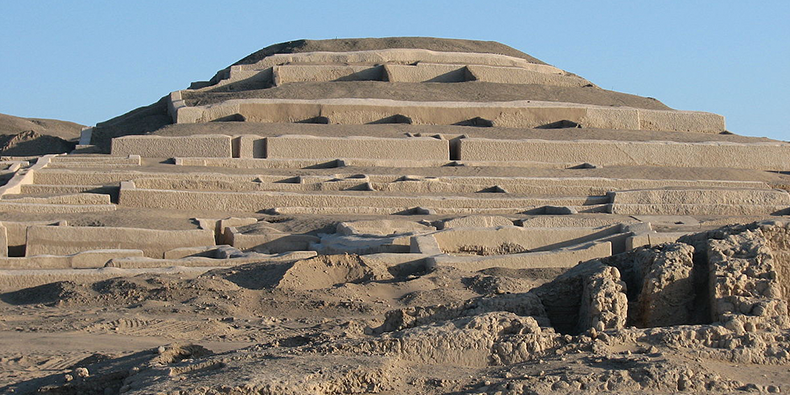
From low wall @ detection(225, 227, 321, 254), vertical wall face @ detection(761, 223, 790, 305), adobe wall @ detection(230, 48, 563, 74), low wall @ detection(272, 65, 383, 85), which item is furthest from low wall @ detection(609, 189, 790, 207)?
vertical wall face @ detection(761, 223, 790, 305)

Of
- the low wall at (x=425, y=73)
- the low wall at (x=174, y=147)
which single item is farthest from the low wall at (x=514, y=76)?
the low wall at (x=174, y=147)

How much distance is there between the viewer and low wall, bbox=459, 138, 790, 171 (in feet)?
63.9

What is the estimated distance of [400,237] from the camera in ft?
39.5

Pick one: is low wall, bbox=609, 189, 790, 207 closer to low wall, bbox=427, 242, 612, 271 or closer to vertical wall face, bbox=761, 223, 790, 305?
low wall, bbox=427, 242, 612, 271

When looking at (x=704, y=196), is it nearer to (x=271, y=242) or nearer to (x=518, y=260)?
(x=518, y=260)

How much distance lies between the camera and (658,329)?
17.1 ft

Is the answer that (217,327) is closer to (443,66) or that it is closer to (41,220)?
(41,220)

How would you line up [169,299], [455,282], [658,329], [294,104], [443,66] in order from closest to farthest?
[658,329] → [169,299] → [455,282] → [294,104] → [443,66]

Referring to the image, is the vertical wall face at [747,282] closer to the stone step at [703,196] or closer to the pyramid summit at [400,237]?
the pyramid summit at [400,237]

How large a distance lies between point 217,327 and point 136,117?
16455mm

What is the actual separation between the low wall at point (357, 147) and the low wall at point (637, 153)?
578 millimetres

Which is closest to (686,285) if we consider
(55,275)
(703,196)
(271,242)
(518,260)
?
(518,260)

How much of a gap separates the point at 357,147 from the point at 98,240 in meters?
7.54

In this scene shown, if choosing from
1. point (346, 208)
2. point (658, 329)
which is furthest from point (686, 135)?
point (658, 329)
